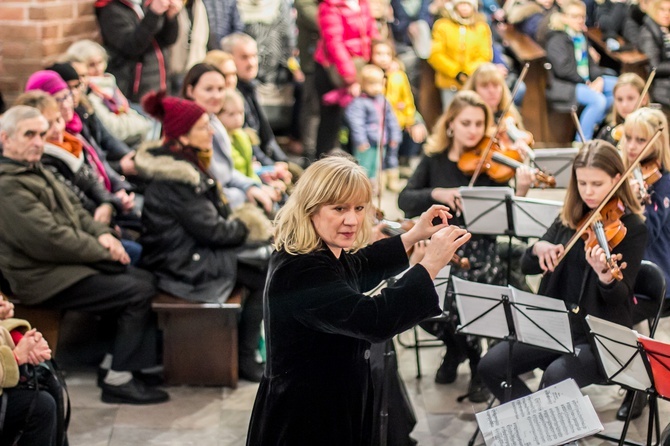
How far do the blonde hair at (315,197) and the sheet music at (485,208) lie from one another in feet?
5.89

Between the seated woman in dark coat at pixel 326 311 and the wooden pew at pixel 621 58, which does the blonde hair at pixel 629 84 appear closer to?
the wooden pew at pixel 621 58

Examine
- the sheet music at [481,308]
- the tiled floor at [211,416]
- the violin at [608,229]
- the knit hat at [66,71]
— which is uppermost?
the knit hat at [66,71]

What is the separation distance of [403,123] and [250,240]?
332 cm

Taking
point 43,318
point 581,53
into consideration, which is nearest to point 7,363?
point 43,318

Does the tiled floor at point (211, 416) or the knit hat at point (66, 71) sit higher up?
the knit hat at point (66, 71)

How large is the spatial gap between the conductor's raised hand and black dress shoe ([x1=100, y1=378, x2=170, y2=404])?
2.05m

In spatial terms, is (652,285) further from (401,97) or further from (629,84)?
(401,97)

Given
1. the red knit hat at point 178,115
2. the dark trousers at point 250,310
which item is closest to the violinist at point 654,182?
the dark trousers at point 250,310

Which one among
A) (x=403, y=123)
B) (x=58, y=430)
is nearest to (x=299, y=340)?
(x=58, y=430)

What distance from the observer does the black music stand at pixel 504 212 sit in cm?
474

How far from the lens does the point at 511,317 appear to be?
4020mm

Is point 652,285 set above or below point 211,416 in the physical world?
above

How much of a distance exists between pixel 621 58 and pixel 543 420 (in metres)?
6.66

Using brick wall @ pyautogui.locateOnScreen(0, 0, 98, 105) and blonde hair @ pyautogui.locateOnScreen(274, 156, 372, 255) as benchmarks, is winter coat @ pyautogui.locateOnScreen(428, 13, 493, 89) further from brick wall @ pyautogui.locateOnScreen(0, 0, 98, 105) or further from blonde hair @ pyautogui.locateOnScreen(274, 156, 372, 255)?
blonde hair @ pyautogui.locateOnScreen(274, 156, 372, 255)
